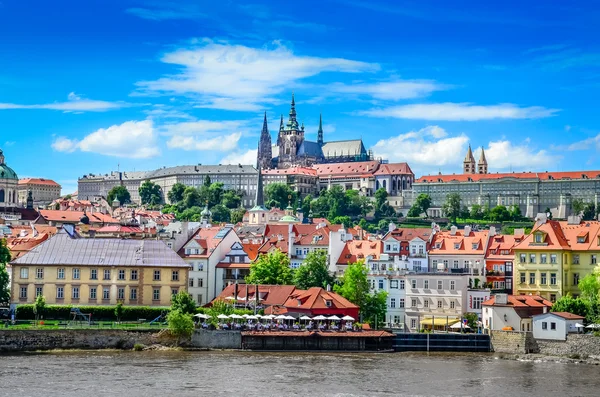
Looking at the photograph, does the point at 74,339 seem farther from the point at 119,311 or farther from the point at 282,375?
the point at 282,375

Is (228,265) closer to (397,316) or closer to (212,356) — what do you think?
(397,316)

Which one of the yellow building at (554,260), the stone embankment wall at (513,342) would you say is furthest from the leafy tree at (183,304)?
the yellow building at (554,260)

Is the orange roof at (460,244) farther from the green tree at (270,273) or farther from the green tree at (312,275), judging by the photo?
the green tree at (270,273)

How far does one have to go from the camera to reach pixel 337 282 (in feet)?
275

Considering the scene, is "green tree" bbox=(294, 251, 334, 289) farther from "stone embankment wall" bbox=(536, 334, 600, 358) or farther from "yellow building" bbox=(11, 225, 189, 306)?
"stone embankment wall" bbox=(536, 334, 600, 358)

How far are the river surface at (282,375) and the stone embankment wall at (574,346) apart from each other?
2352mm

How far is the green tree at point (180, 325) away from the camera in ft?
220

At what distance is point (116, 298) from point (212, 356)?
15433 millimetres

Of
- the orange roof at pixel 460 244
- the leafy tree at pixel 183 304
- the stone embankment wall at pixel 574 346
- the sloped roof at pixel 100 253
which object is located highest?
the orange roof at pixel 460 244

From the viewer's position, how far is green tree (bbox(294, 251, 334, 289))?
8156cm

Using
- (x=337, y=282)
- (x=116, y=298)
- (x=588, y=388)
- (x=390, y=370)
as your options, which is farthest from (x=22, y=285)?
(x=588, y=388)

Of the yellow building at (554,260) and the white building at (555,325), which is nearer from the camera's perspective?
the white building at (555,325)

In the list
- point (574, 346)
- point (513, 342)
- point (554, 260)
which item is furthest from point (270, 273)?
point (574, 346)

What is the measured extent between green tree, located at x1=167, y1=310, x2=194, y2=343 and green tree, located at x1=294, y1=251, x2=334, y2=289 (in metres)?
15.3
